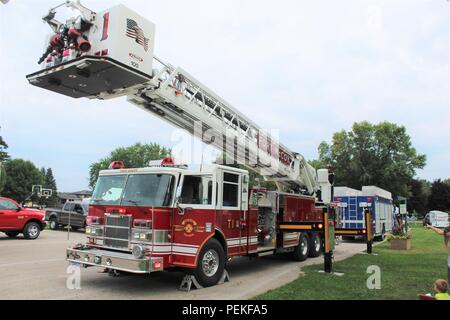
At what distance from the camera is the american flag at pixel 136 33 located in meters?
6.91

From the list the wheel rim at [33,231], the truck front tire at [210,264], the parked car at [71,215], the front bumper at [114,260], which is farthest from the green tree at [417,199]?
the front bumper at [114,260]

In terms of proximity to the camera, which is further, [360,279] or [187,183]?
[360,279]

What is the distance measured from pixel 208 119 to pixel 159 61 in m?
1.89

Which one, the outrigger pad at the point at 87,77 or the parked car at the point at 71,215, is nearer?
the outrigger pad at the point at 87,77

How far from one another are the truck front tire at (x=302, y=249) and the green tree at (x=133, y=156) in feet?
150

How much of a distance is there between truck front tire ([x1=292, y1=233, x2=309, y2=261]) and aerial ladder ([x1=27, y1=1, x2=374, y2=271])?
206cm

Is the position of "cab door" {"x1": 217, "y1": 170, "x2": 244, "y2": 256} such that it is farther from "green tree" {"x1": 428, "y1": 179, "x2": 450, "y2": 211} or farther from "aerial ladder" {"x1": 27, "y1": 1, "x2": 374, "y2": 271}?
"green tree" {"x1": 428, "y1": 179, "x2": 450, "y2": 211}

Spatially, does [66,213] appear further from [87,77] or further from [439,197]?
[439,197]

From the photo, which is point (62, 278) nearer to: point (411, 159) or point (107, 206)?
point (107, 206)

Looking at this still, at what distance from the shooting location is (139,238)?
7.41 m

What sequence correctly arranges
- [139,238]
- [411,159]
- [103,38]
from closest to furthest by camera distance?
[103,38] < [139,238] < [411,159]

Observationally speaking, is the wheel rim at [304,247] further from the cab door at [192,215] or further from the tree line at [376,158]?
the tree line at [376,158]

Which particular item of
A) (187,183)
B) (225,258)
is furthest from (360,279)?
(187,183)

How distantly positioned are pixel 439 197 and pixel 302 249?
71.0 meters
